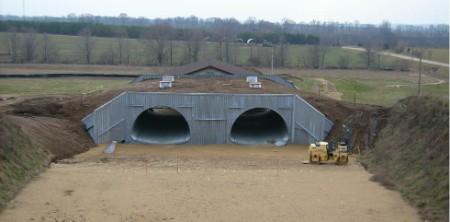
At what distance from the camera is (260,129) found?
43750 millimetres

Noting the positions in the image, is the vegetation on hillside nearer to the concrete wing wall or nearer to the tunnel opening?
the tunnel opening

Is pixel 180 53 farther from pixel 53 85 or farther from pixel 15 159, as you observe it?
pixel 15 159

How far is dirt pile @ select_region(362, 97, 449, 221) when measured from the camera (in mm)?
23781

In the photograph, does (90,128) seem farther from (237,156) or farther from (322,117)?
(322,117)

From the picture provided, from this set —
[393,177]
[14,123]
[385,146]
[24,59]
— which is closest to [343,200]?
[393,177]

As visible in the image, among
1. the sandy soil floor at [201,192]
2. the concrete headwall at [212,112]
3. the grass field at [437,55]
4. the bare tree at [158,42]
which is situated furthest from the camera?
the bare tree at [158,42]

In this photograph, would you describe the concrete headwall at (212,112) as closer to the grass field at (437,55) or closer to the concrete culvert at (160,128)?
the concrete culvert at (160,128)

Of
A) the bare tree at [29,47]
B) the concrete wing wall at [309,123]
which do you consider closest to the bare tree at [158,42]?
the bare tree at [29,47]

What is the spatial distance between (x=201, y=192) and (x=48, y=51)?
67890 millimetres

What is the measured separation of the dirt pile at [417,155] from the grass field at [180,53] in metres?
50.7

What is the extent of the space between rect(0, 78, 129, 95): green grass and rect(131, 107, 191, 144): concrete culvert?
9772 millimetres

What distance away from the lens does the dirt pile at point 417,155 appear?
23.8 m

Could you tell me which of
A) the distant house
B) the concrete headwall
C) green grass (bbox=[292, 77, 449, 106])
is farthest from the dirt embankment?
green grass (bbox=[292, 77, 449, 106])

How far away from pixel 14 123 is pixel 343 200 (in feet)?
59.8
